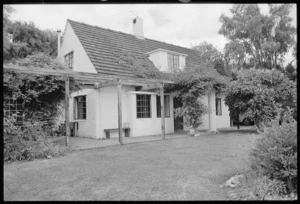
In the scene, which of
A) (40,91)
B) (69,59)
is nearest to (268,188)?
(40,91)

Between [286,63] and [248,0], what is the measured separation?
27323mm

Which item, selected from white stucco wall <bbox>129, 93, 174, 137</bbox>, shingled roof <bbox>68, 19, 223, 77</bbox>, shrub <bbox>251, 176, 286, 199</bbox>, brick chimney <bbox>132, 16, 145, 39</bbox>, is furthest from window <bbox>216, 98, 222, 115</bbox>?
shrub <bbox>251, 176, 286, 199</bbox>

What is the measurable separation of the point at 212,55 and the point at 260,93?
18.7 meters

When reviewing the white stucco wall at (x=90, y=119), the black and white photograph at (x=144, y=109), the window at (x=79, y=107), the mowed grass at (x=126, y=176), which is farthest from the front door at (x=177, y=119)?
the mowed grass at (x=126, y=176)

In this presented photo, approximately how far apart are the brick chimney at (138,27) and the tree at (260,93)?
8715 mm

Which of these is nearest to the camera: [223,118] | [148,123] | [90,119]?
[90,119]

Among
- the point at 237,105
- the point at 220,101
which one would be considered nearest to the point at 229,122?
the point at 220,101

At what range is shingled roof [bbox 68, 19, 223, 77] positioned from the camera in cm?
1376

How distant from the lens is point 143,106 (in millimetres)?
14562

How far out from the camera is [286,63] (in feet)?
87.9

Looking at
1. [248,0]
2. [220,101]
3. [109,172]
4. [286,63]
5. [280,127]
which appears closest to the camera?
[248,0]

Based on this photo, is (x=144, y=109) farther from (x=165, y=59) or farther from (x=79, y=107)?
(x=165, y=59)

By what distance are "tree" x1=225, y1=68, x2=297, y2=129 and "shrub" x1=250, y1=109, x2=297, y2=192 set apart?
971 centimetres

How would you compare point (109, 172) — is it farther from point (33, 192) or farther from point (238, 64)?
point (238, 64)
